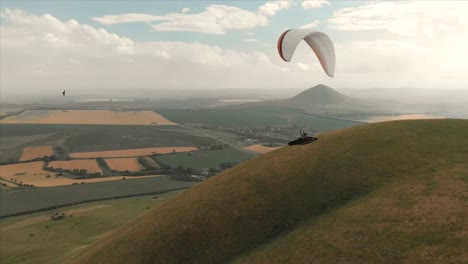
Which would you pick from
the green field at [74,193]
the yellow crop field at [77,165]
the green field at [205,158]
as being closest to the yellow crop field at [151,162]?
the green field at [205,158]

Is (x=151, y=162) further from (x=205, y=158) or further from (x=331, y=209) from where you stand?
(x=331, y=209)

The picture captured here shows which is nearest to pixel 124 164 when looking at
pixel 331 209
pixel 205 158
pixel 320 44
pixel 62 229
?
pixel 205 158

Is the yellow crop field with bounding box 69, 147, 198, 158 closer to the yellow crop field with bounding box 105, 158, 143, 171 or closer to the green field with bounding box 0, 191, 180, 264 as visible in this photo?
the yellow crop field with bounding box 105, 158, 143, 171

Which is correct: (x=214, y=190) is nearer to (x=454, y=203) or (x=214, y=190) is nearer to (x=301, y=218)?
(x=301, y=218)

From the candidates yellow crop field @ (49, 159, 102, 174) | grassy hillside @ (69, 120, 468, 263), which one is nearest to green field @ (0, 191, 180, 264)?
grassy hillside @ (69, 120, 468, 263)

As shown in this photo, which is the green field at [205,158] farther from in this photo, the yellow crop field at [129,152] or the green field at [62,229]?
the green field at [62,229]

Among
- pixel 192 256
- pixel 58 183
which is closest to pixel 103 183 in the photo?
pixel 58 183
